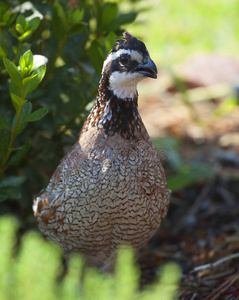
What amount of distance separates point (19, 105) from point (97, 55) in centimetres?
68

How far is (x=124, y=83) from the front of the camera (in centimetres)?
305

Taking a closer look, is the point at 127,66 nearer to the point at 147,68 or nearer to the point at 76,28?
the point at 147,68

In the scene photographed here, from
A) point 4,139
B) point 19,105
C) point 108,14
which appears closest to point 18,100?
point 19,105

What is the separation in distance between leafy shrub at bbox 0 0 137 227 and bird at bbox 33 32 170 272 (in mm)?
310

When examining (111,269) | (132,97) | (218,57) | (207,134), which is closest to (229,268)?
(111,269)

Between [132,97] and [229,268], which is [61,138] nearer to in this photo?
[132,97]

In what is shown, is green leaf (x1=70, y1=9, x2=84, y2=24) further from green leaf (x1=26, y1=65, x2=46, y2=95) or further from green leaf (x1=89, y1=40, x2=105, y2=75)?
green leaf (x1=26, y1=65, x2=46, y2=95)

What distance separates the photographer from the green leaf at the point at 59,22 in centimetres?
326

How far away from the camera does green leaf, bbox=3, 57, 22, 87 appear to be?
282 cm

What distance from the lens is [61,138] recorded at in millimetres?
3777

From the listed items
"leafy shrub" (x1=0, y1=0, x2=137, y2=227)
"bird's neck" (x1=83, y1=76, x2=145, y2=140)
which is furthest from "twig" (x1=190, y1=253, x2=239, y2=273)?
"leafy shrub" (x1=0, y1=0, x2=137, y2=227)

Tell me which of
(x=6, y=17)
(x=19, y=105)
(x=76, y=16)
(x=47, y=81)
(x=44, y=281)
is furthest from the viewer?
(x=47, y=81)

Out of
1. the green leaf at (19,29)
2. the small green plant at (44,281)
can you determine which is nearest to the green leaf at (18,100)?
the green leaf at (19,29)

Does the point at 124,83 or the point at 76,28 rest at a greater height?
the point at 76,28
